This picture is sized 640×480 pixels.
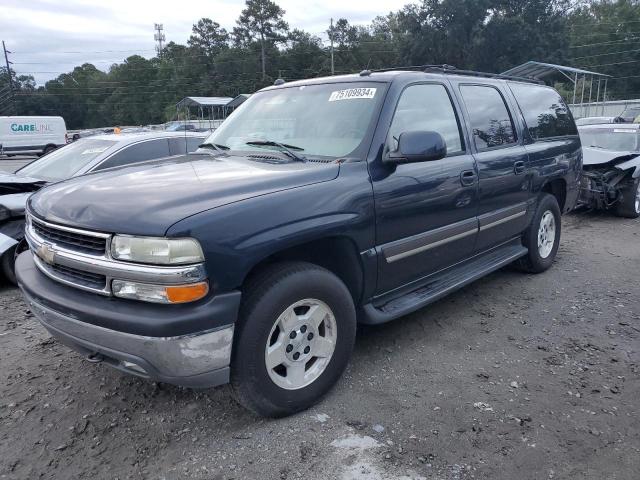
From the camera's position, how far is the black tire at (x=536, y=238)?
5023 millimetres

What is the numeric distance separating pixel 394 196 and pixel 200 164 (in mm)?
1275

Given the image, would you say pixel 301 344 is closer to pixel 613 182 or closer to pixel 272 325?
pixel 272 325

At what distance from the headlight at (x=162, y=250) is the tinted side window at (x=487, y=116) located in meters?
2.69

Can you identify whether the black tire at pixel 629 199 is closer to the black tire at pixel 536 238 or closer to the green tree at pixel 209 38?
the black tire at pixel 536 238

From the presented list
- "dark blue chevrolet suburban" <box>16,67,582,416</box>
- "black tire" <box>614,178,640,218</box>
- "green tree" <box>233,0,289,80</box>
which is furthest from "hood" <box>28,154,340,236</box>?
"green tree" <box>233,0,289,80</box>

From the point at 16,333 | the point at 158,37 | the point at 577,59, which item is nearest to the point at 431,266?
the point at 16,333

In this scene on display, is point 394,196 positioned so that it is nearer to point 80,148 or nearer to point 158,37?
point 80,148

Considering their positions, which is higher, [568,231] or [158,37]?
[158,37]

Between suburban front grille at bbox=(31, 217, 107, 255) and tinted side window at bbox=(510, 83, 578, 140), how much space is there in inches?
159

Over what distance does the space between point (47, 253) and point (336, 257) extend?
160cm

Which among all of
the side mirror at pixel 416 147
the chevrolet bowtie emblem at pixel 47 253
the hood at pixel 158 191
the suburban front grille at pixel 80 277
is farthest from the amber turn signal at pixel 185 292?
the side mirror at pixel 416 147

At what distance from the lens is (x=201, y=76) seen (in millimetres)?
78312

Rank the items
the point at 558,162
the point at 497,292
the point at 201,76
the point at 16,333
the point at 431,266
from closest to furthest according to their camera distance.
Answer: the point at 431,266 → the point at 16,333 → the point at 497,292 → the point at 558,162 → the point at 201,76

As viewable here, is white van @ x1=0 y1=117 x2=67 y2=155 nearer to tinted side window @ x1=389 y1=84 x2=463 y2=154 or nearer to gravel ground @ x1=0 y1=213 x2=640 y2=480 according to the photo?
gravel ground @ x1=0 y1=213 x2=640 y2=480
